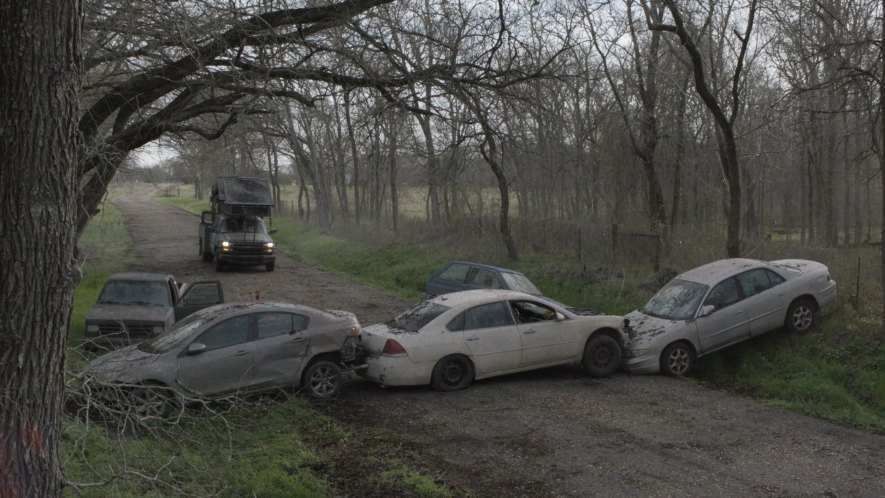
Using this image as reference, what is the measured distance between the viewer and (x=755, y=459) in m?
8.58

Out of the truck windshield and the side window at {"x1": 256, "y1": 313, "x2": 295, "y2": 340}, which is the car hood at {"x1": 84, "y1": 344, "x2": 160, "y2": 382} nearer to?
the side window at {"x1": 256, "y1": 313, "x2": 295, "y2": 340}

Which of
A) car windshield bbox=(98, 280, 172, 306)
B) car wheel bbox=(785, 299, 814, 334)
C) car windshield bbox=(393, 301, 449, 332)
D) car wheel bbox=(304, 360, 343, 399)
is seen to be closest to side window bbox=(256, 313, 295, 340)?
car wheel bbox=(304, 360, 343, 399)

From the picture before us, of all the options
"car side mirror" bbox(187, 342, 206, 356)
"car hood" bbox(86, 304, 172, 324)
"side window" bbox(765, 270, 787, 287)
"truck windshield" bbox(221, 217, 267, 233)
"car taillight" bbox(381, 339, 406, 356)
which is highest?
"truck windshield" bbox(221, 217, 267, 233)

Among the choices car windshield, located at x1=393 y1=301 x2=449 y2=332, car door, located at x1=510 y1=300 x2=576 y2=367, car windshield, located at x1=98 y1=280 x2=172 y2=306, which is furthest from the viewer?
car windshield, located at x1=98 y1=280 x2=172 y2=306

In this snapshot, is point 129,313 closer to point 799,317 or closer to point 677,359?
point 677,359

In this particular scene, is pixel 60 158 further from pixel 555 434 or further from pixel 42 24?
pixel 555 434

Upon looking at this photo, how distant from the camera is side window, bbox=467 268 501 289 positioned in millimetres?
16344

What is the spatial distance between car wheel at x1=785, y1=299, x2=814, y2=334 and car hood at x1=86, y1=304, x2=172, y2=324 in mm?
11459

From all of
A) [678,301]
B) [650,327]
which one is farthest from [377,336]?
[678,301]

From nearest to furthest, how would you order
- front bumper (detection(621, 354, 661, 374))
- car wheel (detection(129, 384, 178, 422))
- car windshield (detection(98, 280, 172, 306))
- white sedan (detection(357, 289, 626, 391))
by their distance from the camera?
1. car wheel (detection(129, 384, 178, 422))
2. white sedan (detection(357, 289, 626, 391))
3. front bumper (detection(621, 354, 661, 374))
4. car windshield (detection(98, 280, 172, 306))

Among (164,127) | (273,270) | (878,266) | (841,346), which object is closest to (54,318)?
(164,127)

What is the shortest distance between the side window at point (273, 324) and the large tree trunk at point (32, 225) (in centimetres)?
685

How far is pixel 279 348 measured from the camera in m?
10.9

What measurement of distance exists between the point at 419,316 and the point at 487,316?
1080 mm
